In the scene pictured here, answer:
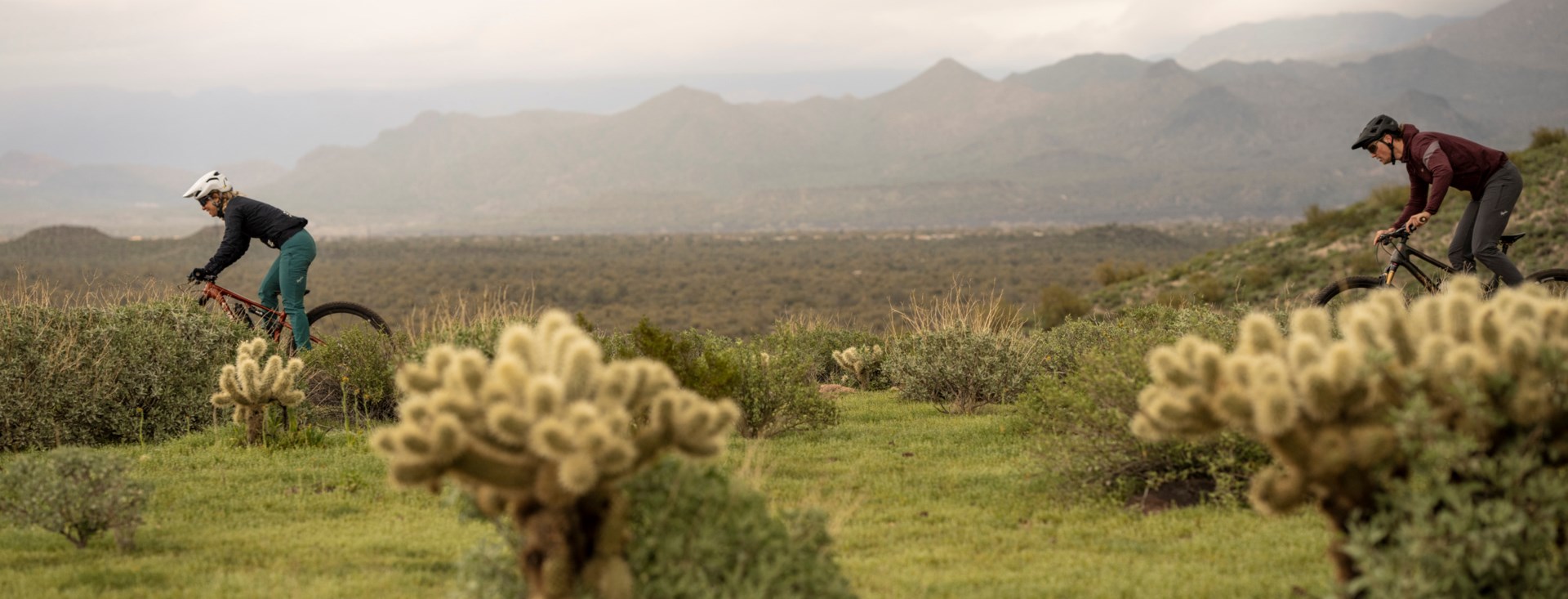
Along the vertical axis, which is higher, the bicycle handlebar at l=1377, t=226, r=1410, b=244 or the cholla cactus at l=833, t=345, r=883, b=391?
the bicycle handlebar at l=1377, t=226, r=1410, b=244

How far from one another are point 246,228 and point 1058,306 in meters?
31.5

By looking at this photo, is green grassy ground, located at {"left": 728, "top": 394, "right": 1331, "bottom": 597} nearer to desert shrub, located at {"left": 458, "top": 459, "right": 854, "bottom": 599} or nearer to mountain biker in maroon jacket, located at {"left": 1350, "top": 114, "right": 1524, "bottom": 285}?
desert shrub, located at {"left": 458, "top": 459, "right": 854, "bottom": 599}

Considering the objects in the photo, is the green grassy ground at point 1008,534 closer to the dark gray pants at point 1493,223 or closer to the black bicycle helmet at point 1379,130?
the black bicycle helmet at point 1379,130

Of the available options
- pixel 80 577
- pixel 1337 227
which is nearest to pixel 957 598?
pixel 80 577

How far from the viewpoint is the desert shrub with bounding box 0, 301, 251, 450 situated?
9.77 m

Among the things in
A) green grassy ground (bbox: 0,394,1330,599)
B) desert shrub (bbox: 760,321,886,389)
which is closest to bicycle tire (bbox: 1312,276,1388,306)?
green grassy ground (bbox: 0,394,1330,599)

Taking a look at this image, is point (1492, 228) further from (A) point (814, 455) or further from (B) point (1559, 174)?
(B) point (1559, 174)

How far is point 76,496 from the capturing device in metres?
6.31

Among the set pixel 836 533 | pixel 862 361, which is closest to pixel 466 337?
pixel 836 533

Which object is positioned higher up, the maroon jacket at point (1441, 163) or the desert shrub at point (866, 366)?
the maroon jacket at point (1441, 163)

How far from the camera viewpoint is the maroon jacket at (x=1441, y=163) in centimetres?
955

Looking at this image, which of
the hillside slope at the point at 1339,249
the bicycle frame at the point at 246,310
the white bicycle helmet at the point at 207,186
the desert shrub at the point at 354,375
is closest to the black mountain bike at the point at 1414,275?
the desert shrub at the point at 354,375

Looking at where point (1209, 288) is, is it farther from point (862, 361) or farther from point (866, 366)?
point (862, 361)

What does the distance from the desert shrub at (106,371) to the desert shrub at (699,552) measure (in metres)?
6.76
